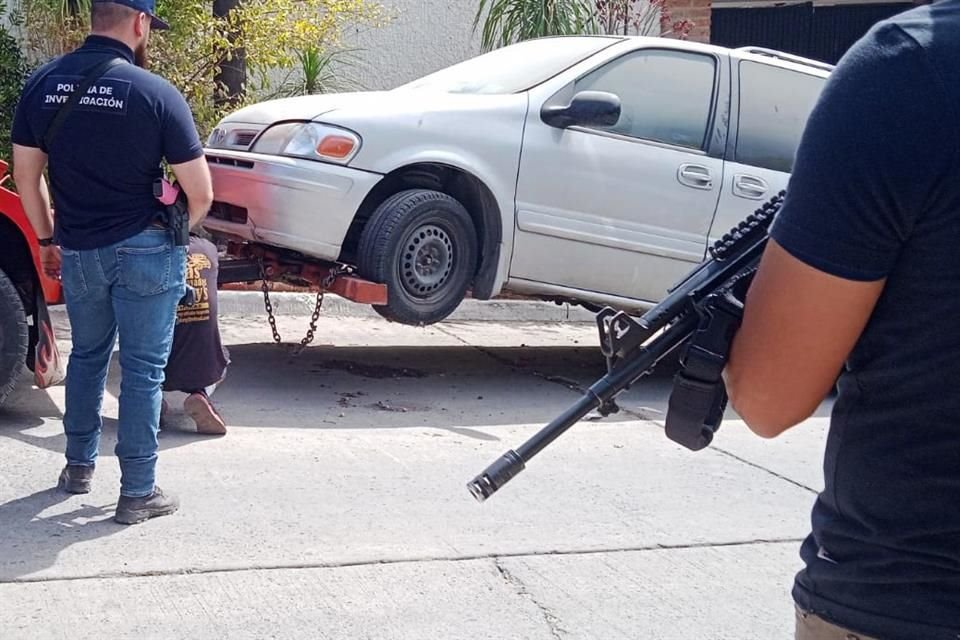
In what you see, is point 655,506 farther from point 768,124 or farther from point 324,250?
point 768,124

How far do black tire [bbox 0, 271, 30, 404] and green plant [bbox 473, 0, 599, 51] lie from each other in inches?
248

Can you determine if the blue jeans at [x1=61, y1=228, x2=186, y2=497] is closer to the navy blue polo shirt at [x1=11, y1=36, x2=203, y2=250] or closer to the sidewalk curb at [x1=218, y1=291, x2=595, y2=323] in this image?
the navy blue polo shirt at [x1=11, y1=36, x2=203, y2=250]

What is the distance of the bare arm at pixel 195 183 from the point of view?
4.42 meters

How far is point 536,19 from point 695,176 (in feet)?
14.3

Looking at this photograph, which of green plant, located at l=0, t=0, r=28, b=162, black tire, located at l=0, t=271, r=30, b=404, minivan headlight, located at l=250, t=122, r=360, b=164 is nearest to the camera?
black tire, located at l=0, t=271, r=30, b=404

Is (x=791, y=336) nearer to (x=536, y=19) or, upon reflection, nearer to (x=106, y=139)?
(x=106, y=139)

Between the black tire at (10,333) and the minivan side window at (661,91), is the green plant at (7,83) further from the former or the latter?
the minivan side window at (661,91)

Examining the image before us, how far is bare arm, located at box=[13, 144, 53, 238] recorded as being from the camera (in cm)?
449

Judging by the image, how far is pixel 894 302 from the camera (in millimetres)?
1607

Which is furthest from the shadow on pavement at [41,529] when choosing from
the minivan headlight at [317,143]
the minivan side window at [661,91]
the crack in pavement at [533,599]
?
the minivan side window at [661,91]

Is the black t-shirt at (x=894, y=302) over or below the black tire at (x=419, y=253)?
over

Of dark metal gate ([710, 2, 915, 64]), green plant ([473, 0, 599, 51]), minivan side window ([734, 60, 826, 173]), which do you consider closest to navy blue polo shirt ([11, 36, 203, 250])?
minivan side window ([734, 60, 826, 173])

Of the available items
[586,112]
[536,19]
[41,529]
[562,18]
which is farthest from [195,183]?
[562,18]

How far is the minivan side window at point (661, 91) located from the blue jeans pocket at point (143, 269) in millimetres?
3049
